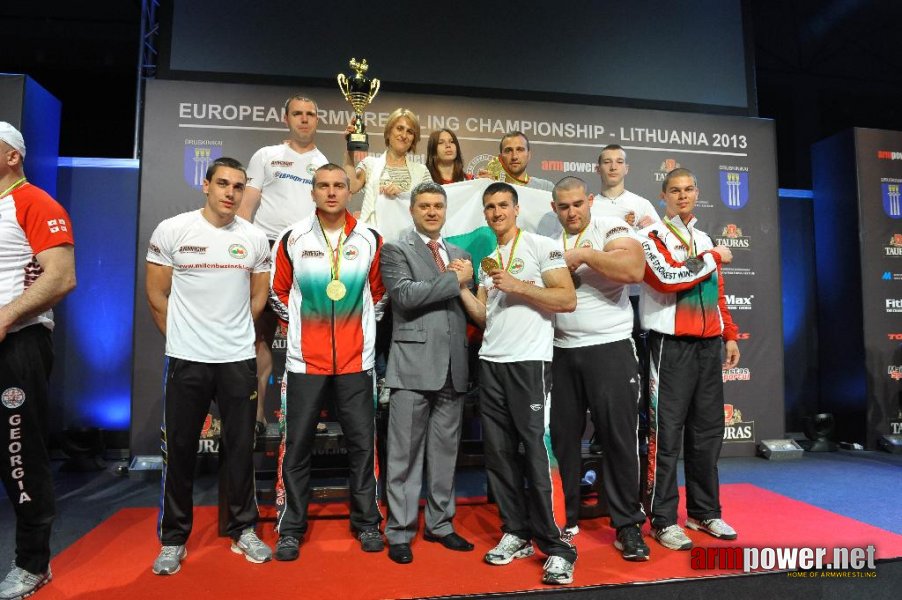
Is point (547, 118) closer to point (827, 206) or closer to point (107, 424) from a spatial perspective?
point (827, 206)

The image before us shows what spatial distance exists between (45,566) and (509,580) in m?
1.94

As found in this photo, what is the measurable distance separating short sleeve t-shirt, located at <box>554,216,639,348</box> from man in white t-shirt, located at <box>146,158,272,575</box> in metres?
1.55

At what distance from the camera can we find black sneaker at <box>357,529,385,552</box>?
10.0 ft

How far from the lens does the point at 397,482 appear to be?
3.08 meters

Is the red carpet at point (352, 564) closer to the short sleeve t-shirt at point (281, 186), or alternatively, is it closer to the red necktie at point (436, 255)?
the red necktie at point (436, 255)

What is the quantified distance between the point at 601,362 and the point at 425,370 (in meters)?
0.85

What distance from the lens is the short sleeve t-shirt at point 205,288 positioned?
9.49ft

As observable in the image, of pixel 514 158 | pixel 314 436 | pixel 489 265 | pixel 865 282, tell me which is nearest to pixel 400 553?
pixel 314 436

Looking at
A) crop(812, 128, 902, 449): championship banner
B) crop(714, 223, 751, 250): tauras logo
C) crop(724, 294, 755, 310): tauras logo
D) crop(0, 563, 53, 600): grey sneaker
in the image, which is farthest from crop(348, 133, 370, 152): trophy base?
crop(812, 128, 902, 449): championship banner

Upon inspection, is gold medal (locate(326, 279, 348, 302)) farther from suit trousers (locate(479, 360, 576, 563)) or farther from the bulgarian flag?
the bulgarian flag

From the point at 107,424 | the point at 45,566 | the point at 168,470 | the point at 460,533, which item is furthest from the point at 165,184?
the point at 460,533

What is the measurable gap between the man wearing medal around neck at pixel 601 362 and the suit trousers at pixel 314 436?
0.94 meters

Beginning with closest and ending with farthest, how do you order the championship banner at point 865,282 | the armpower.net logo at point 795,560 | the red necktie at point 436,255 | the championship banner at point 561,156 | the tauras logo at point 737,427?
1. the armpower.net logo at point 795,560
2. the red necktie at point 436,255
3. the championship banner at point 561,156
4. the tauras logo at point 737,427
5. the championship banner at point 865,282

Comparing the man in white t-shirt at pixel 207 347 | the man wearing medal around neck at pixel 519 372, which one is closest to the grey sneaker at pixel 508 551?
the man wearing medal around neck at pixel 519 372
